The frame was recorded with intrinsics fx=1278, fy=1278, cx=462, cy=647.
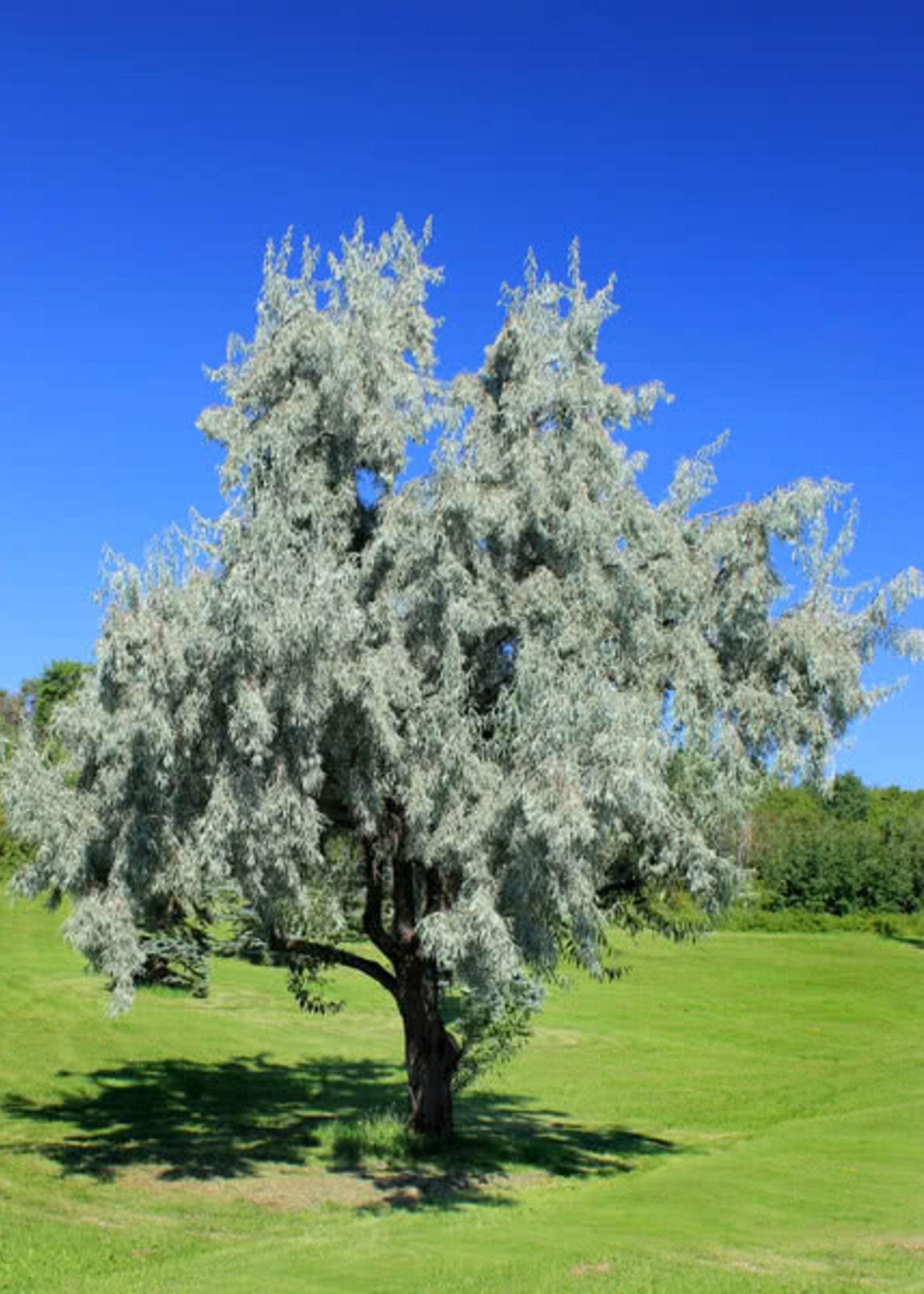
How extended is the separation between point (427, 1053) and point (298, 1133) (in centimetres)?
417

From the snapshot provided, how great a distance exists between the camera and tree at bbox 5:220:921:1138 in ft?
52.9

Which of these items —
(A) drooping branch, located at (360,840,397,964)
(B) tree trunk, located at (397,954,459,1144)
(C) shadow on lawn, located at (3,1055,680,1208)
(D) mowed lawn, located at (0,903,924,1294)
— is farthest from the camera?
(B) tree trunk, located at (397,954,459,1144)

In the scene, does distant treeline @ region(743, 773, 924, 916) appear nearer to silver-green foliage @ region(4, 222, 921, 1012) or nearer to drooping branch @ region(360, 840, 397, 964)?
drooping branch @ region(360, 840, 397, 964)

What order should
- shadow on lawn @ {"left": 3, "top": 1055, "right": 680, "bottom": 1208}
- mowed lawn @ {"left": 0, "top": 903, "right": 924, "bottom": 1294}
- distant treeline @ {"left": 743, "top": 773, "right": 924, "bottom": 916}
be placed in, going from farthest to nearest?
distant treeline @ {"left": 743, "top": 773, "right": 924, "bottom": 916}
shadow on lawn @ {"left": 3, "top": 1055, "right": 680, "bottom": 1208}
mowed lawn @ {"left": 0, "top": 903, "right": 924, "bottom": 1294}

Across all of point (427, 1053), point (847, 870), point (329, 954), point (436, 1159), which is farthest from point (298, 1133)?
point (847, 870)

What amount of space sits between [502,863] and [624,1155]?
31.7 ft

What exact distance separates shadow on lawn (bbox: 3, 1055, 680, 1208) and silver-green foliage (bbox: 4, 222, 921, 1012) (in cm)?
374

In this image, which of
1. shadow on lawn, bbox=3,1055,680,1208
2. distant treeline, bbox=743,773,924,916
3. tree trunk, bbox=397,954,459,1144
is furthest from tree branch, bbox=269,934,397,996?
distant treeline, bbox=743,773,924,916

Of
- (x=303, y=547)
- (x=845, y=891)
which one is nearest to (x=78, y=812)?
(x=303, y=547)

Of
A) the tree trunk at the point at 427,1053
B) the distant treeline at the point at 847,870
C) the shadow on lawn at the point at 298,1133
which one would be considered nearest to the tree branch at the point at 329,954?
the tree trunk at the point at 427,1053

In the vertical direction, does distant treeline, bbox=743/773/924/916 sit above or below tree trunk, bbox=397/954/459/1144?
above

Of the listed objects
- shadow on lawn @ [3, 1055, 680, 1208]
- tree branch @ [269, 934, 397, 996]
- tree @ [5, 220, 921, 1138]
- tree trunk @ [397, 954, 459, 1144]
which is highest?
tree @ [5, 220, 921, 1138]

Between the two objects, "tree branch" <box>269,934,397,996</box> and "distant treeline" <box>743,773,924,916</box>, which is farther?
"distant treeline" <box>743,773,924,916</box>

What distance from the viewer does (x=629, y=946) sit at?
76.1 metres
